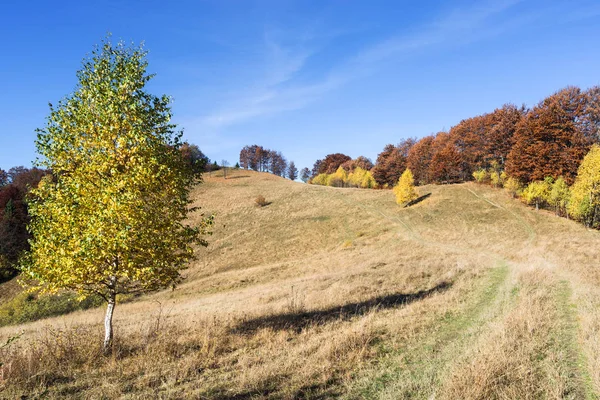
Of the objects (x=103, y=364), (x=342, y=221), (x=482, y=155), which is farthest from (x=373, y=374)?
(x=482, y=155)

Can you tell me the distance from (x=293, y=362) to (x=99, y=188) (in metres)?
8.20

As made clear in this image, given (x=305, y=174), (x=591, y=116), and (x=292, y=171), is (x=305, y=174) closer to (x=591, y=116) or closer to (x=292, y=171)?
(x=292, y=171)

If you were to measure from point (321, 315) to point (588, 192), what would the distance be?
145ft

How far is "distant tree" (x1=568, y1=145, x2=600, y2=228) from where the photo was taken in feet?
126

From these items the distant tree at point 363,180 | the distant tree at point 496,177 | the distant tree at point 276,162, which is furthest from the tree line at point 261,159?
the distant tree at point 496,177

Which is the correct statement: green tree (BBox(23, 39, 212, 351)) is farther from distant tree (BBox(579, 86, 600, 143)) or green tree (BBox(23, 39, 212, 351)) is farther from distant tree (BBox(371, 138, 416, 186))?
distant tree (BBox(371, 138, 416, 186))

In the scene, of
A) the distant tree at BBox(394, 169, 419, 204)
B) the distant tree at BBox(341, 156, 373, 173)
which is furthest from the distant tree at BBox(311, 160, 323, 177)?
the distant tree at BBox(394, 169, 419, 204)

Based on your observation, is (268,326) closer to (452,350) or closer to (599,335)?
(452,350)

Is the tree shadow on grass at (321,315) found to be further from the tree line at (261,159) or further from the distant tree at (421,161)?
the tree line at (261,159)

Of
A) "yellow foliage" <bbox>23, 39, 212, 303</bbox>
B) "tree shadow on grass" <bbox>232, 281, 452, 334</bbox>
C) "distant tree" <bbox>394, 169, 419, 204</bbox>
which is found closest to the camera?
"yellow foliage" <bbox>23, 39, 212, 303</bbox>

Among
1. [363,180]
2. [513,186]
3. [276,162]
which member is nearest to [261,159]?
[276,162]

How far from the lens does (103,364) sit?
8734 mm

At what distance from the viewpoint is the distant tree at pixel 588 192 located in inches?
1512

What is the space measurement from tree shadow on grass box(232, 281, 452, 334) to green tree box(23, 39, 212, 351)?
13.4 feet
